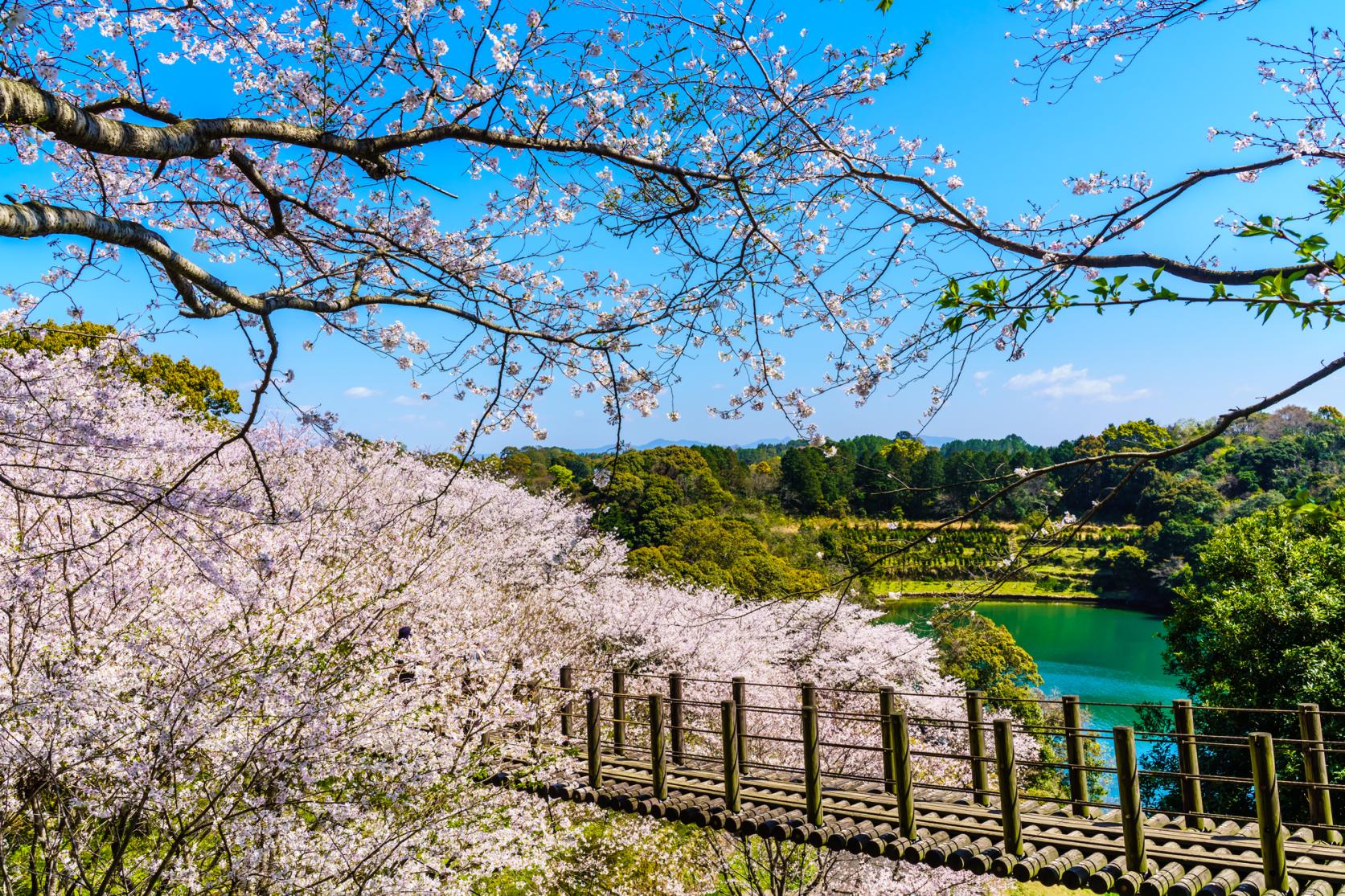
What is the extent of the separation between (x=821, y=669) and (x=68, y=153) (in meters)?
11.8

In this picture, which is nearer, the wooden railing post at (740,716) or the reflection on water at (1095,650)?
the wooden railing post at (740,716)

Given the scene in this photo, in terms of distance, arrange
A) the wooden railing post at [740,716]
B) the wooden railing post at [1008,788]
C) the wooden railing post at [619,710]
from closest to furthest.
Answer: the wooden railing post at [1008,788] < the wooden railing post at [740,716] < the wooden railing post at [619,710]

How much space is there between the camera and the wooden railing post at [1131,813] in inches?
156

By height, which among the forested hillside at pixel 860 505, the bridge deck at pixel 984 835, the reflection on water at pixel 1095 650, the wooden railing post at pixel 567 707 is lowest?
the reflection on water at pixel 1095 650

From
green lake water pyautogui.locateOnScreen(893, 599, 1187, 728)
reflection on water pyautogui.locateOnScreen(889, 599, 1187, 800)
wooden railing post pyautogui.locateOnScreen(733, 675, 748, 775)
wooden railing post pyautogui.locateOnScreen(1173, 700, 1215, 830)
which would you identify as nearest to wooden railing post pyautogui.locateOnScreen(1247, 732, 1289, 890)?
wooden railing post pyautogui.locateOnScreen(1173, 700, 1215, 830)

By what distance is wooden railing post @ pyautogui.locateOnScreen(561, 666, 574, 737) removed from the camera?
279 inches

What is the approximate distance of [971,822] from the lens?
4684 mm

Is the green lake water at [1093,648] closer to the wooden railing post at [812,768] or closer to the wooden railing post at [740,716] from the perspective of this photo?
the wooden railing post at [740,716]

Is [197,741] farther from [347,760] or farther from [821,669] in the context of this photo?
[821,669]

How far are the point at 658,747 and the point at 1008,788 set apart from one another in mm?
2435

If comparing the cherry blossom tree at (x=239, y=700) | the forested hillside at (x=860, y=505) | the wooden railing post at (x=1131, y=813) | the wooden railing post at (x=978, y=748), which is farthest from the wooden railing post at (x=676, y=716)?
the forested hillside at (x=860, y=505)

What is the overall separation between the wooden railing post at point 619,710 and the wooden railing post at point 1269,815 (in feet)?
13.8

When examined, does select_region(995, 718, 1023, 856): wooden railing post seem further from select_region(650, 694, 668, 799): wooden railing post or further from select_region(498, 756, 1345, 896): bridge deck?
select_region(650, 694, 668, 799): wooden railing post

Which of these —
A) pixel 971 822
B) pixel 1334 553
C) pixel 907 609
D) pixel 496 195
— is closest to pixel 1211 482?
pixel 907 609
